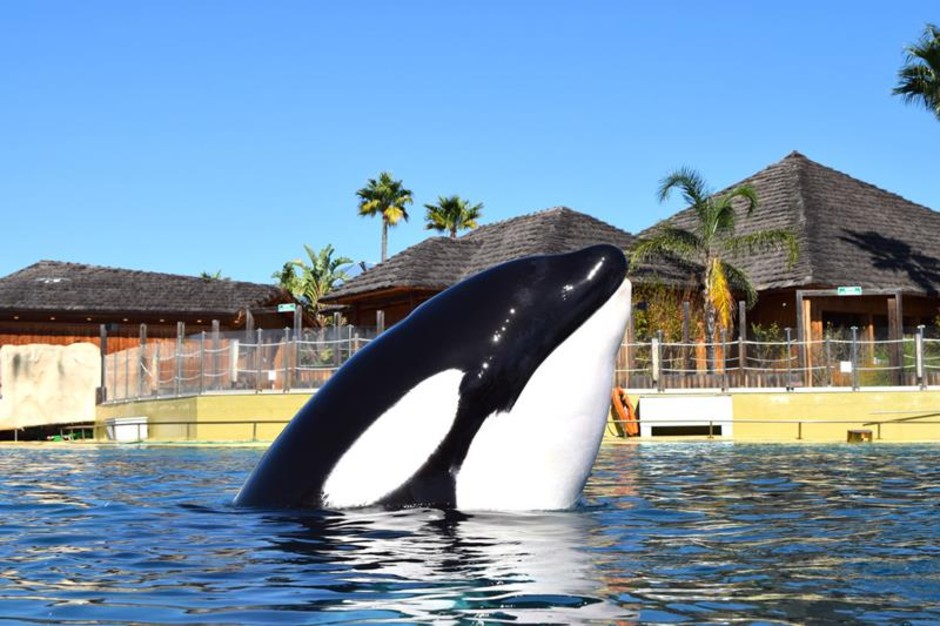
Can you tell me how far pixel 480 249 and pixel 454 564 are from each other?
1168 inches

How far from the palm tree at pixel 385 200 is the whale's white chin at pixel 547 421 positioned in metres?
55.7

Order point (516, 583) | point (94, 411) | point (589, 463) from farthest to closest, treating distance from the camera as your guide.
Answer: point (94, 411) < point (589, 463) < point (516, 583)

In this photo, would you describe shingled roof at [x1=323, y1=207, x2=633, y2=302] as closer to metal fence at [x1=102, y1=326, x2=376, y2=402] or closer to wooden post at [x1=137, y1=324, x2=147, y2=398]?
wooden post at [x1=137, y1=324, x2=147, y2=398]

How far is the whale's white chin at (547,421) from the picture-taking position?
405cm

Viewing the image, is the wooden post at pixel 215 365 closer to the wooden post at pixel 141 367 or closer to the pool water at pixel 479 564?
the wooden post at pixel 141 367

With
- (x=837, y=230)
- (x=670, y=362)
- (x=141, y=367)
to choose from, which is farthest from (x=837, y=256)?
(x=141, y=367)

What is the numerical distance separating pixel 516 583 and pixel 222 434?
772 inches

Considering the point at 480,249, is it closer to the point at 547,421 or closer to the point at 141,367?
the point at 141,367

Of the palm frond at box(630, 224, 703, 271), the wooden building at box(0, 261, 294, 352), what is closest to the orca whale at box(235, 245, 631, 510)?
the palm frond at box(630, 224, 703, 271)

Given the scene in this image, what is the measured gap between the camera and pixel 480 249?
3328 cm

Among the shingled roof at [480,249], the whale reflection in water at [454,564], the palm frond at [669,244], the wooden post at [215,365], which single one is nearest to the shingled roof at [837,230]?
the shingled roof at [480,249]

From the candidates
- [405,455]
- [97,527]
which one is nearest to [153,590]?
[405,455]

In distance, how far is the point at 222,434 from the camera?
2227cm

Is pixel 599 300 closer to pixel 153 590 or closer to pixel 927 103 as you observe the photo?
pixel 153 590
